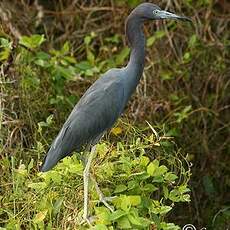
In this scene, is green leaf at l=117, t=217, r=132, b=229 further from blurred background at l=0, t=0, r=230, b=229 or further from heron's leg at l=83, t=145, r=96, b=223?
blurred background at l=0, t=0, r=230, b=229

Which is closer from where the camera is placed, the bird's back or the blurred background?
the bird's back

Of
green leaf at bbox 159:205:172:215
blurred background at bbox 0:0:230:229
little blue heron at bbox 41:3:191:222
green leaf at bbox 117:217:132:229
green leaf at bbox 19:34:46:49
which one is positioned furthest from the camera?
green leaf at bbox 19:34:46:49

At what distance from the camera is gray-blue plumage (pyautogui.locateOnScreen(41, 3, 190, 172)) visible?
11.2ft

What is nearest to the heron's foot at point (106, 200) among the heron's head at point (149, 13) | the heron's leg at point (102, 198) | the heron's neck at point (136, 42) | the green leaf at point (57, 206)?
the heron's leg at point (102, 198)

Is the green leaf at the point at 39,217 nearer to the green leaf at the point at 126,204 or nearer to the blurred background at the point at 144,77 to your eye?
the green leaf at the point at 126,204

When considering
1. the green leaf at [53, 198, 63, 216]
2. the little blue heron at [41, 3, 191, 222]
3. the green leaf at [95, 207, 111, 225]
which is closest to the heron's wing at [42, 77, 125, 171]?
the little blue heron at [41, 3, 191, 222]

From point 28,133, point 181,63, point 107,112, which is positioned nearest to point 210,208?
point 181,63

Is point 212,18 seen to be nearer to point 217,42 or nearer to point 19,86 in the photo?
point 217,42

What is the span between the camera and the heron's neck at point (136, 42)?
136 inches

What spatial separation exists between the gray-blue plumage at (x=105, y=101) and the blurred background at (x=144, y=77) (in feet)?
2.46

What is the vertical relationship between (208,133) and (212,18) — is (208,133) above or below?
below

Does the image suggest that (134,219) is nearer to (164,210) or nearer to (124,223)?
(124,223)

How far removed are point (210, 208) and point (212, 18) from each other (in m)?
A: 1.32

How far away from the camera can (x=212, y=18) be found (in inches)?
217
